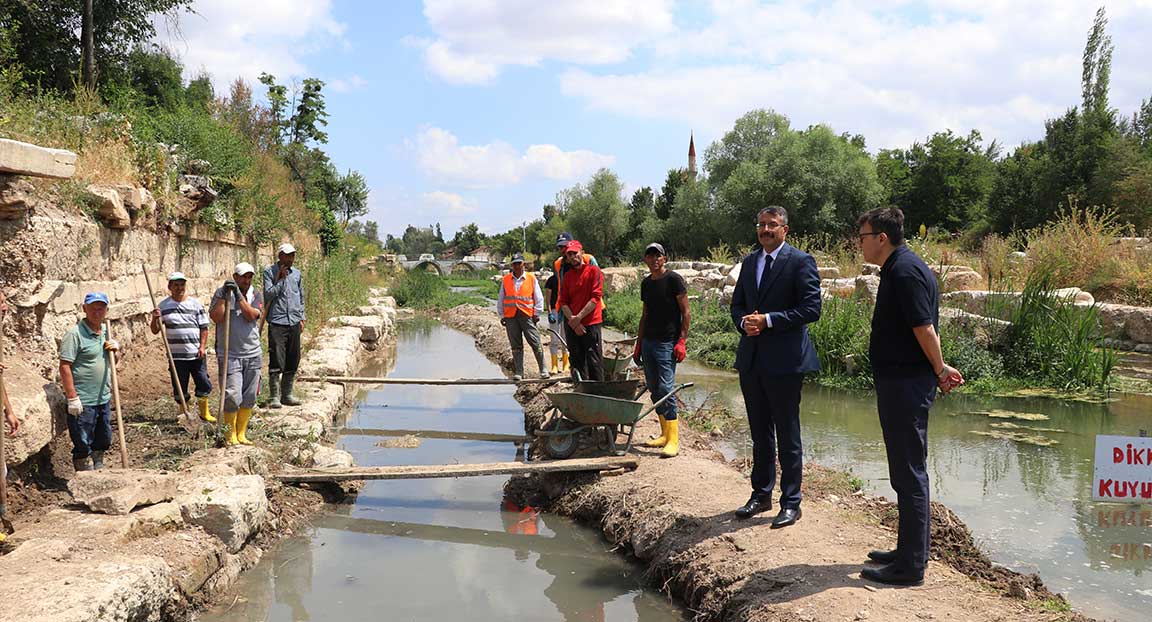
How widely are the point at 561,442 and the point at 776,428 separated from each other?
7.89 feet

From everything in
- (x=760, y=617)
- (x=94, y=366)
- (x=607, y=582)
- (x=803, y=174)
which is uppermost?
(x=803, y=174)

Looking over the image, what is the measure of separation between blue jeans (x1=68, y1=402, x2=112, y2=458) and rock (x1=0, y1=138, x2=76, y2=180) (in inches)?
66.2

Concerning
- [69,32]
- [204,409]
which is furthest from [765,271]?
[69,32]

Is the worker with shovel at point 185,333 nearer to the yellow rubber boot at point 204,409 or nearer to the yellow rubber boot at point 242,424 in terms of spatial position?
the yellow rubber boot at point 204,409

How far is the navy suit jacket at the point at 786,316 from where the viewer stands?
4.60 meters

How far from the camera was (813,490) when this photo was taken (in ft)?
18.9

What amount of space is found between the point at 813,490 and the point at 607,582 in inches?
69.7

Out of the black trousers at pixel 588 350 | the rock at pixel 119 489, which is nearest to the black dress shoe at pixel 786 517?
the black trousers at pixel 588 350

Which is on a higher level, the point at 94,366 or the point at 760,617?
the point at 94,366

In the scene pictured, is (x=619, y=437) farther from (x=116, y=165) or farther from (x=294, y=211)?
(x=294, y=211)

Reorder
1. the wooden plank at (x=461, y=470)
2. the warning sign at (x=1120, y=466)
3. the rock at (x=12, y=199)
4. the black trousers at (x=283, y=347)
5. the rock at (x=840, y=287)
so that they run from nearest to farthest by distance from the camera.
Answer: the warning sign at (x=1120, y=466) < the rock at (x=12, y=199) < the wooden plank at (x=461, y=470) < the black trousers at (x=283, y=347) < the rock at (x=840, y=287)

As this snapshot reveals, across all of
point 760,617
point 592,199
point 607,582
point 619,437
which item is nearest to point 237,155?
point 619,437

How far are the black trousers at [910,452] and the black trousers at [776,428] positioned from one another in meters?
0.78

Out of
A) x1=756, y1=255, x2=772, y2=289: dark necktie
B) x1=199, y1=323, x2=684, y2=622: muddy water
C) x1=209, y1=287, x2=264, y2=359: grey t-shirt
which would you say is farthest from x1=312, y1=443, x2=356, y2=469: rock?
x1=756, y1=255, x2=772, y2=289: dark necktie
